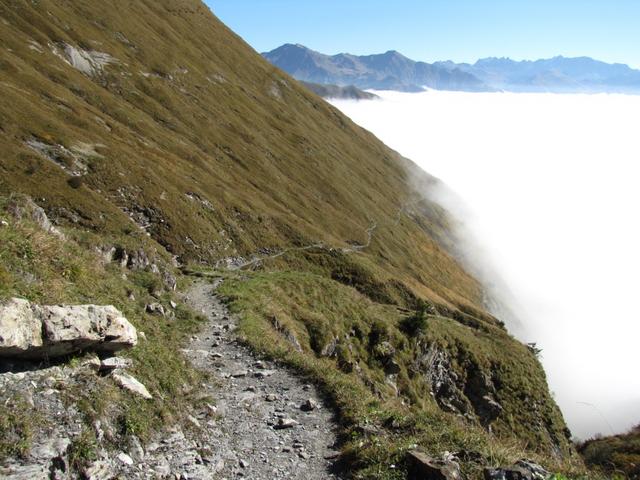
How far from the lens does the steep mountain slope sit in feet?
52.4

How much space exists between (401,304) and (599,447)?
118 feet

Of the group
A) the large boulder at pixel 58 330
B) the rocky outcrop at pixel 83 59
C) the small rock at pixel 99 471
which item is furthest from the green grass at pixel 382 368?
the rocky outcrop at pixel 83 59

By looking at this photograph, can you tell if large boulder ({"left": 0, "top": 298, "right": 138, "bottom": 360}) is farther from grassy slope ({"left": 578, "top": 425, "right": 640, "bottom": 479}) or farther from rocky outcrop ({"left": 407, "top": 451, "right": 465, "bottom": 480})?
grassy slope ({"left": 578, "top": 425, "right": 640, "bottom": 479})

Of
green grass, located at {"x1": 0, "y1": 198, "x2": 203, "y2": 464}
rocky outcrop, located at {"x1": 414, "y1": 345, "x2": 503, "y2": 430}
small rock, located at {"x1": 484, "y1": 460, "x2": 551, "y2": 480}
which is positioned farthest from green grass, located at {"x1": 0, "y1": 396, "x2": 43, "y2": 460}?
Answer: rocky outcrop, located at {"x1": 414, "y1": 345, "x2": 503, "y2": 430}

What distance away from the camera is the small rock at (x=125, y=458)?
1134cm

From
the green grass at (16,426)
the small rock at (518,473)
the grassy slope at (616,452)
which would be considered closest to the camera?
the green grass at (16,426)

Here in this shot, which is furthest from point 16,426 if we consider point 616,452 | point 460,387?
point 460,387

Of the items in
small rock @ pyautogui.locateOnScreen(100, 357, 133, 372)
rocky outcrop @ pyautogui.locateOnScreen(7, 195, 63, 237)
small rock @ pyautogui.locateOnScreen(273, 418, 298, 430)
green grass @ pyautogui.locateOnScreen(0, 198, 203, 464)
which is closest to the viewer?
A: green grass @ pyautogui.locateOnScreen(0, 198, 203, 464)

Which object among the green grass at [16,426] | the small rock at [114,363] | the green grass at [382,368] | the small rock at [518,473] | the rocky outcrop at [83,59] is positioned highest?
the rocky outcrop at [83,59]

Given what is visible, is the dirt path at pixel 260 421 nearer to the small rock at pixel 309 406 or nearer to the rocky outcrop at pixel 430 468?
the small rock at pixel 309 406

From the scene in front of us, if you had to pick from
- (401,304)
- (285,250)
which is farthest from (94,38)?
(401,304)

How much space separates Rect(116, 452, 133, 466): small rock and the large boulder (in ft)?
11.2

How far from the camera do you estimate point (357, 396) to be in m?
18.1

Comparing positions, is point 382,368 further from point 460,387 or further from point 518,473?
point 518,473
